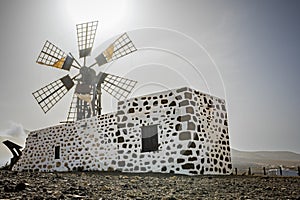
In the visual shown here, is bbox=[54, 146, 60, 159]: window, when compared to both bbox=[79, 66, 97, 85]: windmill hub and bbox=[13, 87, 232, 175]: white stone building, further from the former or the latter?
bbox=[79, 66, 97, 85]: windmill hub

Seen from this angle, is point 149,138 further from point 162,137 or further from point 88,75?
point 88,75

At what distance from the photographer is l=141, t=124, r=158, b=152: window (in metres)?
10.3

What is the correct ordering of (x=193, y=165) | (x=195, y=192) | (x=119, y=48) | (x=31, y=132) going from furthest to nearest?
(x=119, y=48), (x=31, y=132), (x=193, y=165), (x=195, y=192)

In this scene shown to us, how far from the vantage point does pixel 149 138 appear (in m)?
10.5

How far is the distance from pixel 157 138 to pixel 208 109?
2.23 m

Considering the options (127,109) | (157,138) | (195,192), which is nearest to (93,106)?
(127,109)

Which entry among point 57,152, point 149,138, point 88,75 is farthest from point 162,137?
point 88,75

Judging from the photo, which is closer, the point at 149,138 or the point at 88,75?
the point at 149,138

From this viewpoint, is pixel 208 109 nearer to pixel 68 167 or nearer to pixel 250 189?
pixel 250 189

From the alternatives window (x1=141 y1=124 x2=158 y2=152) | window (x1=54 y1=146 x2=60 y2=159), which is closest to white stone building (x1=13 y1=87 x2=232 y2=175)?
window (x1=141 y1=124 x2=158 y2=152)

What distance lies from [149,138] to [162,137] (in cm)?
59

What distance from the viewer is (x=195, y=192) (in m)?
5.12

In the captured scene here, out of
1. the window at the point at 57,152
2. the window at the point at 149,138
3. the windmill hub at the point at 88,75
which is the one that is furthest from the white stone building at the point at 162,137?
the windmill hub at the point at 88,75

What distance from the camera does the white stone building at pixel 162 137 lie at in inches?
384
